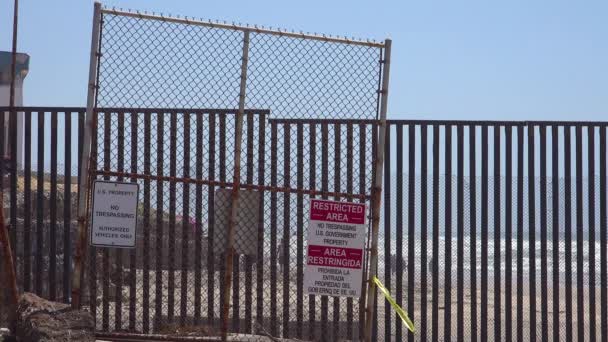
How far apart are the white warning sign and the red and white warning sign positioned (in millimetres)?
1442

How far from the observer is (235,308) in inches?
360

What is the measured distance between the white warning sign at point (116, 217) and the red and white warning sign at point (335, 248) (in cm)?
144

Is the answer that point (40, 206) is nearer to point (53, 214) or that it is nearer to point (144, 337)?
point (53, 214)

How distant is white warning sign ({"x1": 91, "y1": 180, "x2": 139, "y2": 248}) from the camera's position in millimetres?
7805

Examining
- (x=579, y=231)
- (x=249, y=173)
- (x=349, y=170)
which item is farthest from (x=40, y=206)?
(x=579, y=231)

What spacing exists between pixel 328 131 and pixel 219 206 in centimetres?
153

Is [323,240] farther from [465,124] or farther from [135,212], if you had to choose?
[465,124]

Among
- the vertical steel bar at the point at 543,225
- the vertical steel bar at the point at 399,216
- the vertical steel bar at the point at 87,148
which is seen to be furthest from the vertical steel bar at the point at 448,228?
the vertical steel bar at the point at 87,148

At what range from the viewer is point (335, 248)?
25.7ft

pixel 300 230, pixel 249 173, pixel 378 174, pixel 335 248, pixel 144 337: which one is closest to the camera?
pixel 335 248

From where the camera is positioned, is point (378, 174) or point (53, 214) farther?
point (53, 214)

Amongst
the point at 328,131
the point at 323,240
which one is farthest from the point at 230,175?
the point at 323,240

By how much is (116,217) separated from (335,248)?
1.79 m

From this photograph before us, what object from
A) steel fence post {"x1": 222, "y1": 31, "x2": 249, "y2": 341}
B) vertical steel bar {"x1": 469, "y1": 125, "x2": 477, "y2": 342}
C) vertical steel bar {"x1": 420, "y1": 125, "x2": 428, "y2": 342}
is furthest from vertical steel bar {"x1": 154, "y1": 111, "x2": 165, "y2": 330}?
vertical steel bar {"x1": 469, "y1": 125, "x2": 477, "y2": 342}
